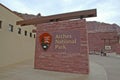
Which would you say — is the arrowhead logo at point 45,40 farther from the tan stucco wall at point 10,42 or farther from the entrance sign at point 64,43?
the tan stucco wall at point 10,42

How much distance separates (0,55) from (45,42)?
3.32 m

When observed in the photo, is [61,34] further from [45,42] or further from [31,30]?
[31,30]

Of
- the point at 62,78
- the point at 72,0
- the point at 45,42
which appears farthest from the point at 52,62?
the point at 72,0

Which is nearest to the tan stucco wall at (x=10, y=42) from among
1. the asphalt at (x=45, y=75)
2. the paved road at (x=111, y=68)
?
the asphalt at (x=45, y=75)

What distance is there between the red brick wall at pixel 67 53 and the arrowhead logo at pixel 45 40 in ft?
0.66

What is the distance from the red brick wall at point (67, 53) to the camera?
25.7 ft

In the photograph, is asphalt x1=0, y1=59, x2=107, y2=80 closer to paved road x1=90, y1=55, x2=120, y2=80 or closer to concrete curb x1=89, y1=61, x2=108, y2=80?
concrete curb x1=89, y1=61, x2=108, y2=80

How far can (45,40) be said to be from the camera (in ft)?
29.9

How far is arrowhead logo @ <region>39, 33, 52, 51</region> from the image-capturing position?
29.4 feet

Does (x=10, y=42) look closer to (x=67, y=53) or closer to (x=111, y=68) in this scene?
(x=67, y=53)

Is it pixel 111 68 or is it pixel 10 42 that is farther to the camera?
pixel 10 42

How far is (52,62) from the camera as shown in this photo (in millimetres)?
8656

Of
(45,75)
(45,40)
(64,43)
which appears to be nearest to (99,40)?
(45,40)

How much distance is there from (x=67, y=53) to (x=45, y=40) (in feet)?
5.88
